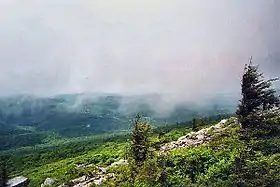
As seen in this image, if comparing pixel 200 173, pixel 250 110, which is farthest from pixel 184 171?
pixel 250 110

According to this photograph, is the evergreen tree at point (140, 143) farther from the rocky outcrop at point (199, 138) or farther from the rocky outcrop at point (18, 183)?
the rocky outcrop at point (18, 183)


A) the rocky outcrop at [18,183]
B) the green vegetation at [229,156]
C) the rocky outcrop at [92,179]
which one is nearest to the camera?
the green vegetation at [229,156]

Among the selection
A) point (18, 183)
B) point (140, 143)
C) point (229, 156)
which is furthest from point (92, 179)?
point (18, 183)

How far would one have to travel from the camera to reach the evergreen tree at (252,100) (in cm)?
4909

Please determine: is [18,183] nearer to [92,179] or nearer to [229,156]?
[92,179]

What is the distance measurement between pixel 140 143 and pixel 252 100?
12.6 m

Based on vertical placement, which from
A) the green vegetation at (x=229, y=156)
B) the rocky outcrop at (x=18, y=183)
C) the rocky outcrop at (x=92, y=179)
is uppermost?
the green vegetation at (x=229, y=156)

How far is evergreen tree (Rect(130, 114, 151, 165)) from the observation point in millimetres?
52750

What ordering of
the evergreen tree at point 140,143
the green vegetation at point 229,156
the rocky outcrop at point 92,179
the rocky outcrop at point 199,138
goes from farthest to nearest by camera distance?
the rocky outcrop at point 199,138 → the rocky outcrop at point 92,179 → the evergreen tree at point 140,143 → the green vegetation at point 229,156

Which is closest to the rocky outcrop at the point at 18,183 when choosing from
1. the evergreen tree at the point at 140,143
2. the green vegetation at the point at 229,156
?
the green vegetation at the point at 229,156

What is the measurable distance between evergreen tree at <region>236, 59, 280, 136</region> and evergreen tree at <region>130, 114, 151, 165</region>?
10153 millimetres

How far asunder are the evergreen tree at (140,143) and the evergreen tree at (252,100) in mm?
10153

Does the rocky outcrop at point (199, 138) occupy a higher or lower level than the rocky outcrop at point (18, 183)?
higher

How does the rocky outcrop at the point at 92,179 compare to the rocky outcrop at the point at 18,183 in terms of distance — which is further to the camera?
the rocky outcrop at the point at 18,183
